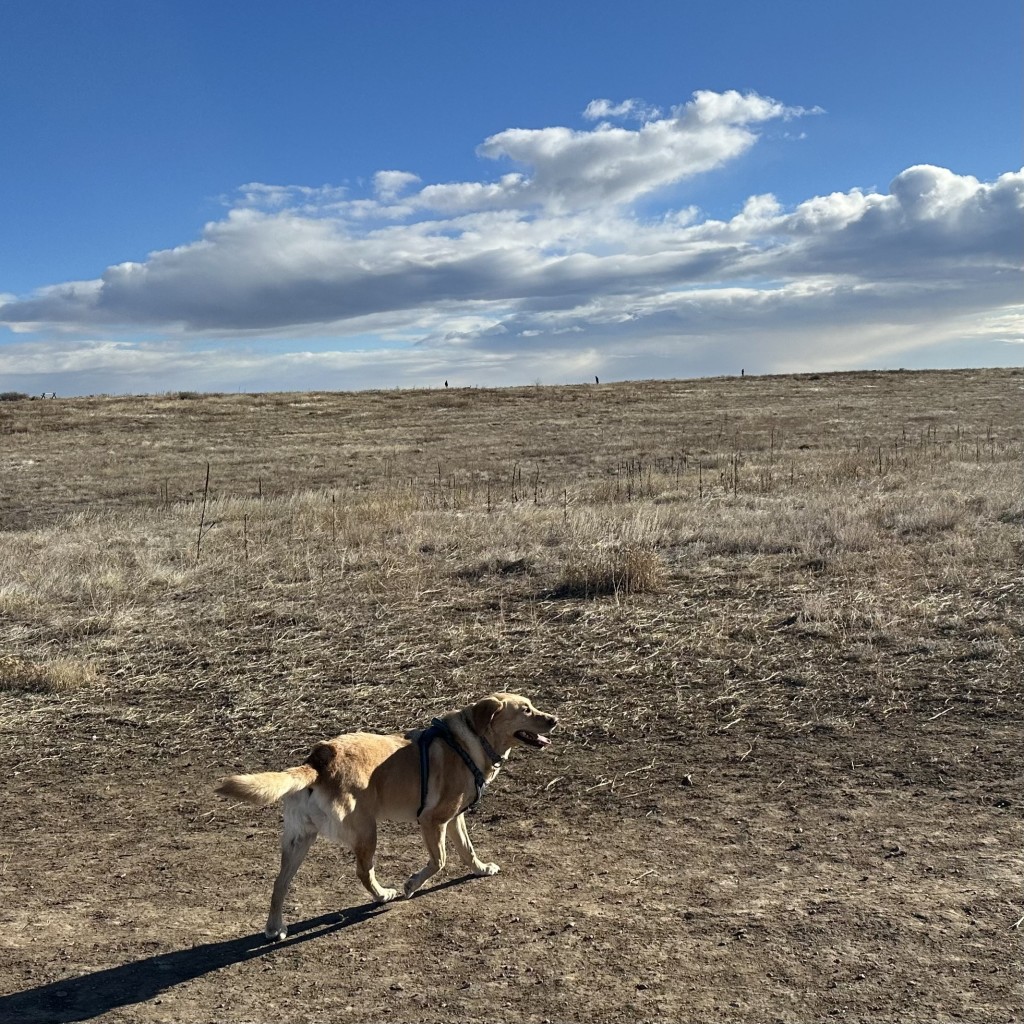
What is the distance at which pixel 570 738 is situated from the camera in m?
6.41

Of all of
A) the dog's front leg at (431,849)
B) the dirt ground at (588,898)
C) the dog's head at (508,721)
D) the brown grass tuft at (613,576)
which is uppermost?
the dog's head at (508,721)

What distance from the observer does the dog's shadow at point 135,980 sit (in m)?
3.57

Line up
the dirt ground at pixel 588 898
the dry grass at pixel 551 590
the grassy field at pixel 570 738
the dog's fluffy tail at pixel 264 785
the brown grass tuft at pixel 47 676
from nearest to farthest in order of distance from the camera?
the dirt ground at pixel 588 898 < the grassy field at pixel 570 738 < the dog's fluffy tail at pixel 264 785 < the dry grass at pixel 551 590 < the brown grass tuft at pixel 47 676

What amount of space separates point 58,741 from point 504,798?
3.33 metres

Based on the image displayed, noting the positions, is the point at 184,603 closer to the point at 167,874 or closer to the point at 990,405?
the point at 167,874

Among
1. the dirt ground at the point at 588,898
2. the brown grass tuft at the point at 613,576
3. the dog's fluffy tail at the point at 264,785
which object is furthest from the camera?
the brown grass tuft at the point at 613,576

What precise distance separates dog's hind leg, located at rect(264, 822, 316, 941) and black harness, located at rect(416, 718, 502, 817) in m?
0.56

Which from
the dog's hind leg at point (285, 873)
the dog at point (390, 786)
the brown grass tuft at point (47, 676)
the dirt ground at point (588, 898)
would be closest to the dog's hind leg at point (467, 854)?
the dog at point (390, 786)

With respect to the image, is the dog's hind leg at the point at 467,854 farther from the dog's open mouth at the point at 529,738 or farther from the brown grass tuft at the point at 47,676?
the brown grass tuft at the point at 47,676

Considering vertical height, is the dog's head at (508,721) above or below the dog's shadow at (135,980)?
above

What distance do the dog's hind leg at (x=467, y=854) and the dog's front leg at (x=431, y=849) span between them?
0.48ft

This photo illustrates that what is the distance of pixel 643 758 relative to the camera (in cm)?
602

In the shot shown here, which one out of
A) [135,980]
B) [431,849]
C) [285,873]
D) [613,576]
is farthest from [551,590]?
[135,980]

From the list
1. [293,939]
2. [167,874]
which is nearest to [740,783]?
[293,939]
